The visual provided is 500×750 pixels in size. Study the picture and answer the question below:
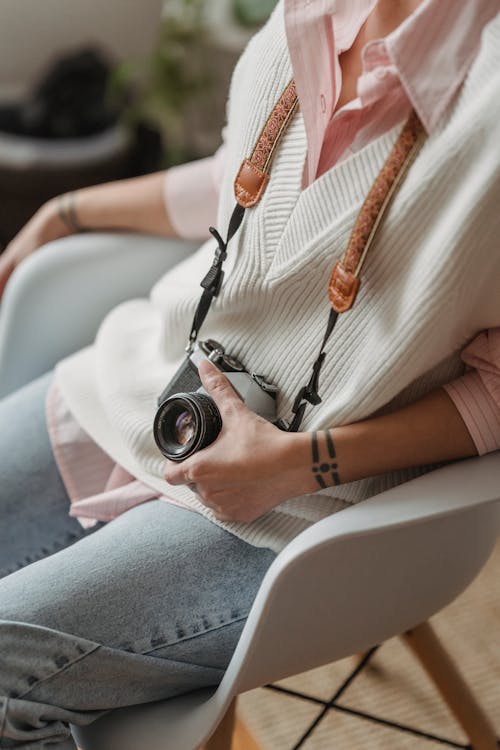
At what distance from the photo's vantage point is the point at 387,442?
924 mm

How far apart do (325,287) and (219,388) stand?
5.8 inches

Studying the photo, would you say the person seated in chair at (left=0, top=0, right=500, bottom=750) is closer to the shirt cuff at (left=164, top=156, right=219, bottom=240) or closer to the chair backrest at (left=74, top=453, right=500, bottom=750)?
the chair backrest at (left=74, top=453, right=500, bottom=750)

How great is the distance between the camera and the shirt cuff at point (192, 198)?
1.30 m

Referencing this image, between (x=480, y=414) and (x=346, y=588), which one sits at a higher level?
(x=480, y=414)

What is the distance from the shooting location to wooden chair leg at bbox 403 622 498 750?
1.35 meters

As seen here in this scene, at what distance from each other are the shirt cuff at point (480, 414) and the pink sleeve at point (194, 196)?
0.50 metres

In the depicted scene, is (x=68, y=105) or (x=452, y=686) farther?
(x=68, y=105)

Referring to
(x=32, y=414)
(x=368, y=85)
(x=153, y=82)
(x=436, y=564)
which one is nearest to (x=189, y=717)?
(x=436, y=564)

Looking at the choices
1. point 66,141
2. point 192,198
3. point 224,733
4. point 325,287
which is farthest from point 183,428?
point 66,141

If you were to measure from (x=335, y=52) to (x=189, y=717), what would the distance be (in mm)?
689

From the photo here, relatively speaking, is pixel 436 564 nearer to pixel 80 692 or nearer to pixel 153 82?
pixel 80 692

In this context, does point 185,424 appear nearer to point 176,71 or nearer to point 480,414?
point 480,414

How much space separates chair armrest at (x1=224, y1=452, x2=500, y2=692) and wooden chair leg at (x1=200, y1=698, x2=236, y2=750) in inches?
2.8

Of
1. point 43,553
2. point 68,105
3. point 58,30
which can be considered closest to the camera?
point 43,553
